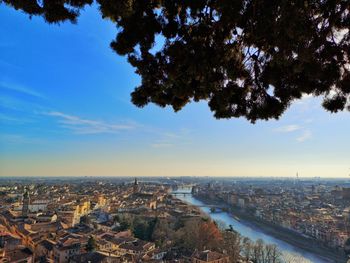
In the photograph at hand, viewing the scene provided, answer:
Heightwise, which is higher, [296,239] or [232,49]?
[232,49]

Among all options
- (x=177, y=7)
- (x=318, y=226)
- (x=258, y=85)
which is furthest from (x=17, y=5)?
(x=318, y=226)

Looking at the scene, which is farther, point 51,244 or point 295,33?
point 51,244

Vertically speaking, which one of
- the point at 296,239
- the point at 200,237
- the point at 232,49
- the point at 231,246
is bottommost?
the point at 296,239

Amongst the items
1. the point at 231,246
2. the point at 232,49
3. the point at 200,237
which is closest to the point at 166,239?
the point at 200,237

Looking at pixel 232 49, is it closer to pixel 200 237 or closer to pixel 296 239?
pixel 200 237

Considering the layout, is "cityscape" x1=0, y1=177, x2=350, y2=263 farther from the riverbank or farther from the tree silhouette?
the tree silhouette

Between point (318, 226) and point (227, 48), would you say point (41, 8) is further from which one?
point (318, 226)

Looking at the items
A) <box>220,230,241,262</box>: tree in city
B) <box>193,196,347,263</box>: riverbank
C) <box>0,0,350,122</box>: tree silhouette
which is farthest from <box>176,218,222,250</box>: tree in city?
<box>0,0,350,122</box>: tree silhouette
